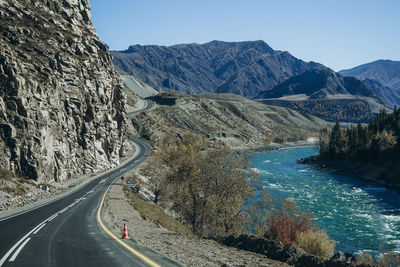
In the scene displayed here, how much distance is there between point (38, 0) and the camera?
5994cm

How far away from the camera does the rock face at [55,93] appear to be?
34906 mm

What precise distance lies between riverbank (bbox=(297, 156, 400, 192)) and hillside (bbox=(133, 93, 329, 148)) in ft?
148

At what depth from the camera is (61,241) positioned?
13984 millimetres

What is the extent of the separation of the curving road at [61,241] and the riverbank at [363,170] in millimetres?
58386

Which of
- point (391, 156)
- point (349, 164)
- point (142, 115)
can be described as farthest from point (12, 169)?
point (142, 115)

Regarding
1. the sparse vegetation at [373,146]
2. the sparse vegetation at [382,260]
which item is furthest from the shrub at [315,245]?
the sparse vegetation at [373,146]

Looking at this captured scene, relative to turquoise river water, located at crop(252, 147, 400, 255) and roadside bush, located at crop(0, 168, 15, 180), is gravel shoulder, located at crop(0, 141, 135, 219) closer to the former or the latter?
roadside bush, located at crop(0, 168, 15, 180)

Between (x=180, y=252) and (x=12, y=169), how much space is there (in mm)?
27863

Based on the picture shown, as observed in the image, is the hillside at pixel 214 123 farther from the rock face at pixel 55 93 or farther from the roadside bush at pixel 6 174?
the roadside bush at pixel 6 174

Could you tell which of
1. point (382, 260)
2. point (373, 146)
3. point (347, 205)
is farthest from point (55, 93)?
point (373, 146)

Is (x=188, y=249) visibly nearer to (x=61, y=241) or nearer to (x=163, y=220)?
(x=61, y=241)

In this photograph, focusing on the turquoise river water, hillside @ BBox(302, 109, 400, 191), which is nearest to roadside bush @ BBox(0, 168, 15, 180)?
the turquoise river water

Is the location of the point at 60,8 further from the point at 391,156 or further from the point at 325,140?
the point at 325,140

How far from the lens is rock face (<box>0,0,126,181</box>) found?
3491 cm
